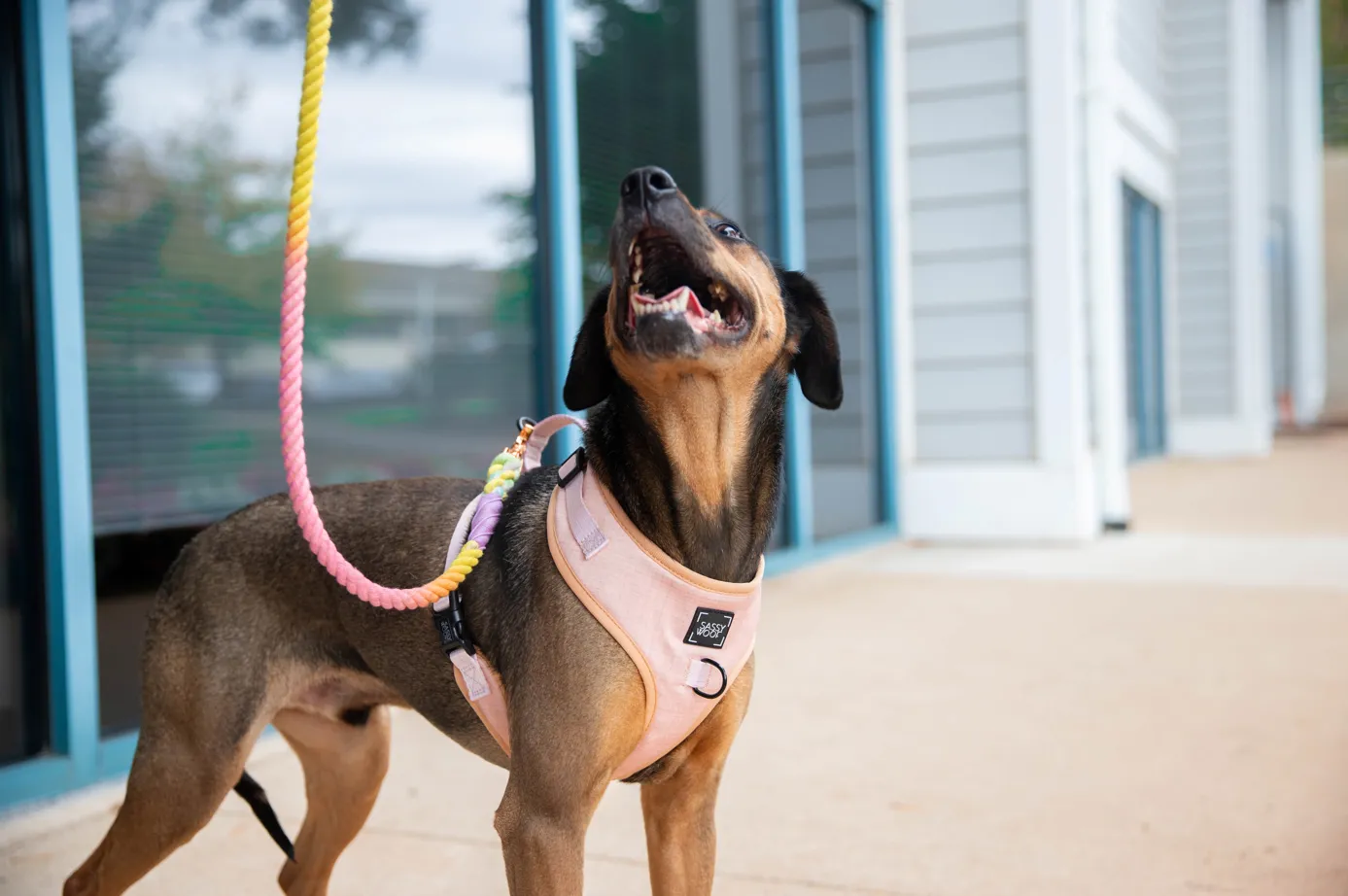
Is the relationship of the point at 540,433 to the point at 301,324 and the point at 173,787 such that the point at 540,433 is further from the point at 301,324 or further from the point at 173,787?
the point at 173,787

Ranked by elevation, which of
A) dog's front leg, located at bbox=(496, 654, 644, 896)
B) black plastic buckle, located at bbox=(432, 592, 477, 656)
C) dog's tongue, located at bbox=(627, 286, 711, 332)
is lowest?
dog's front leg, located at bbox=(496, 654, 644, 896)

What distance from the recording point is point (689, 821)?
2078 mm

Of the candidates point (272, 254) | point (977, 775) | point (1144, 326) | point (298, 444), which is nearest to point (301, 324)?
point (298, 444)

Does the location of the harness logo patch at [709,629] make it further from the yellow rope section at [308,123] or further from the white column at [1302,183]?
the white column at [1302,183]

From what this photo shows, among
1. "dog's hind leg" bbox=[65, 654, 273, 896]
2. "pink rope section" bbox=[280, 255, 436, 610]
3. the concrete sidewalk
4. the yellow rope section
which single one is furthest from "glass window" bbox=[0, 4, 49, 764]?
the yellow rope section

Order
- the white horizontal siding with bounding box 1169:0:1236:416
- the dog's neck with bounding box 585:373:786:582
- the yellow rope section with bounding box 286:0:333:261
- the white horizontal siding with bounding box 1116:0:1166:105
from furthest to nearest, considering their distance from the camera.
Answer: the white horizontal siding with bounding box 1169:0:1236:416 → the white horizontal siding with bounding box 1116:0:1166:105 → the dog's neck with bounding box 585:373:786:582 → the yellow rope section with bounding box 286:0:333:261

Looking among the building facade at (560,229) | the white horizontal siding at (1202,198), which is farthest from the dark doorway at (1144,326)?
the building facade at (560,229)

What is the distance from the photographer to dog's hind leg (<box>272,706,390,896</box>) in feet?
8.07

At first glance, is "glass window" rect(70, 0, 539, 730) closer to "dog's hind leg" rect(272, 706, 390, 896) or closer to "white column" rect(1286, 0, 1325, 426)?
"dog's hind leg" rect(272, 706, 390, 896)

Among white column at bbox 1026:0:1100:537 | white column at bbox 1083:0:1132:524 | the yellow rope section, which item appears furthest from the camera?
white column at bbox 1083:0:1132:524

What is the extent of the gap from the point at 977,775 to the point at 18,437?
2.90 m

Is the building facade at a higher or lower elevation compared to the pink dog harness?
higher

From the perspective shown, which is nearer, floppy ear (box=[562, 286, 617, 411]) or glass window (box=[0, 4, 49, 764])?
floppy ear (box=[562, 286, 617, 411])

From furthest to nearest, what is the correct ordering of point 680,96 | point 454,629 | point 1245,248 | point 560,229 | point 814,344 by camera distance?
point 1245,248, point 680,96, point 560,229, point 814,344, point 454,629
